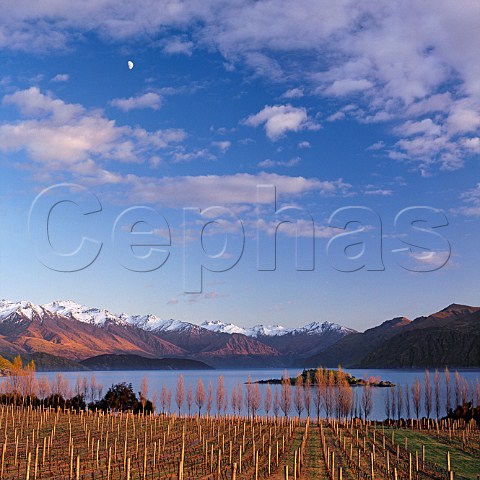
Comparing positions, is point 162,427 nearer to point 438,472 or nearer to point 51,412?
point 51,412

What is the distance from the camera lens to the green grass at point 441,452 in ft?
135

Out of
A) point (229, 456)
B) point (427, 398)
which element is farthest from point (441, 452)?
point (427, 398)

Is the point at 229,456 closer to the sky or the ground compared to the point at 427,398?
closer to the sky

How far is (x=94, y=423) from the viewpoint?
64.8 m

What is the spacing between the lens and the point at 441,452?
49375mm

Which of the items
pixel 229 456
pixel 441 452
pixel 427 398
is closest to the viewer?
pixel 229 456

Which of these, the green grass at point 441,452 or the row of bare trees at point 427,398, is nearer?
the green grass at point 441,452

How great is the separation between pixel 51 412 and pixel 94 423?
68.6ft

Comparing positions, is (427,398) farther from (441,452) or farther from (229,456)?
(229,456)

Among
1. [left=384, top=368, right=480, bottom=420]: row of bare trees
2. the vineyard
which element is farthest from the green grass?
[left=384, top=368, right=480, bottom=420]: row of bare trees

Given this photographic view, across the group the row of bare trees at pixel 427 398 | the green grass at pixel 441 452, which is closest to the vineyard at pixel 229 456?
the green grass at pixel 441 452

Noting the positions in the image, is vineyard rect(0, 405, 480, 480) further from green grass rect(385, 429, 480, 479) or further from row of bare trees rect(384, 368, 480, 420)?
row of bare trees rect(384, 368, 480, 420)

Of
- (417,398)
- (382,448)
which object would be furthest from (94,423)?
(417,398)

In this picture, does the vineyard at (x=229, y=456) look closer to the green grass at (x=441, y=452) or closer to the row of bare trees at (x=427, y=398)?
the green grass at (x=441, y=452)
